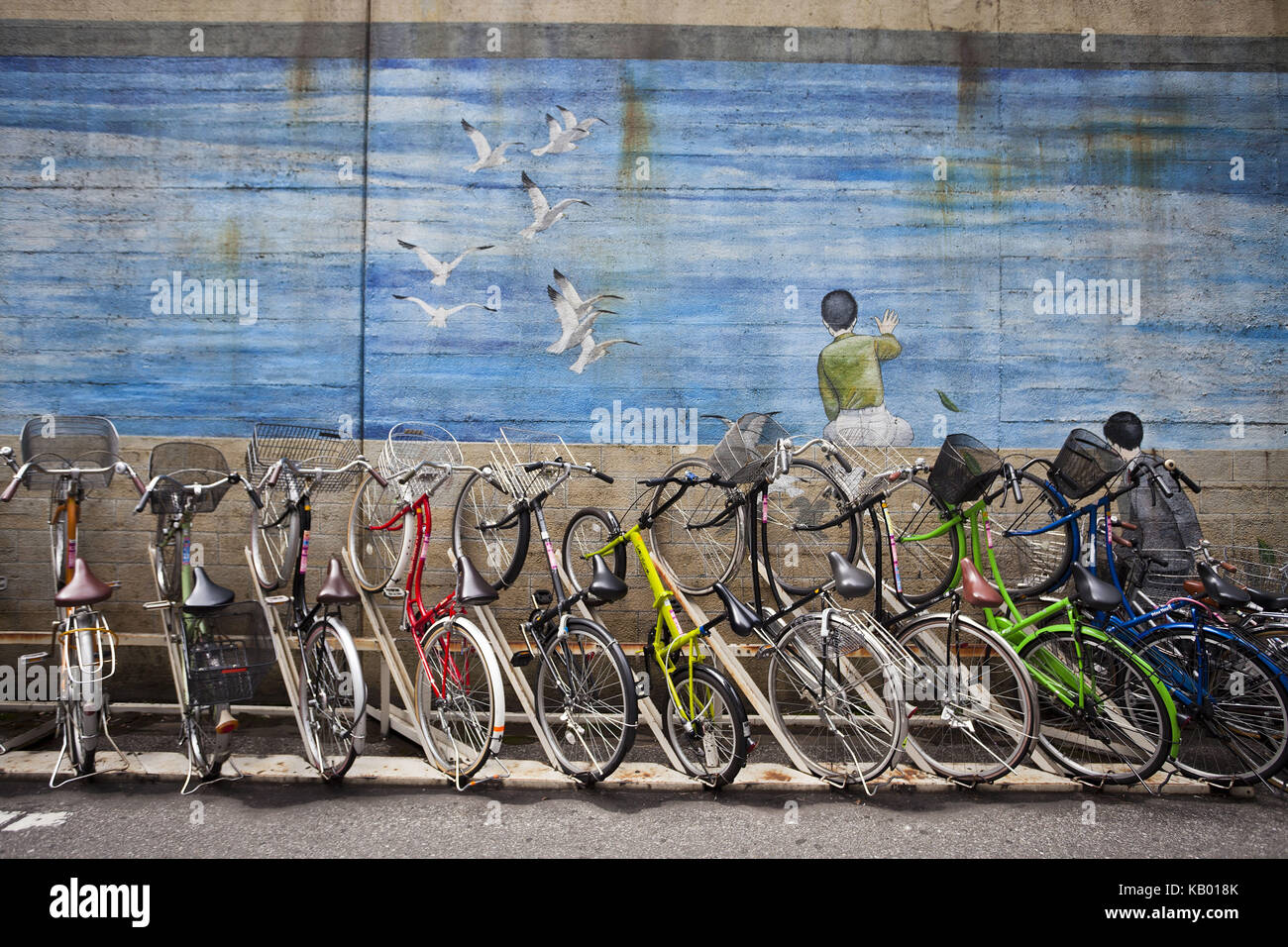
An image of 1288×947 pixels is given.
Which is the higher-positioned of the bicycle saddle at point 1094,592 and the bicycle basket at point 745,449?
the bicycle basket at point 745,449

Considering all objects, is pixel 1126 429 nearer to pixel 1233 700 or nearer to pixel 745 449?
pixel 1233 700

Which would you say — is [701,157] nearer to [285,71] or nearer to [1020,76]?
[1020,76]

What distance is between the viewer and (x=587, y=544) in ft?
19.5

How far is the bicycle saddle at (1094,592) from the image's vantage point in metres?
4.82

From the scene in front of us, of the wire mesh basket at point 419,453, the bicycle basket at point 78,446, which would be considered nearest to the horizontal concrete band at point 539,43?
the wire mesh basket at point 419,453

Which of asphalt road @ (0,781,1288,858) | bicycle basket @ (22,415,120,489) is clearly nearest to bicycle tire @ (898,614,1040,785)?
asphalt road @ (0,781,1288,858)

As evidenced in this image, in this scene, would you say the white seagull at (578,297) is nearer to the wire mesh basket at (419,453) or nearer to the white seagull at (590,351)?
the white seagull at (590,351)

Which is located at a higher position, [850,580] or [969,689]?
[850,580]

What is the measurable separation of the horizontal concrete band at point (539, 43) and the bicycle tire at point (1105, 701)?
4460 mm

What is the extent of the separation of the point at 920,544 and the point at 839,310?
1.86 m

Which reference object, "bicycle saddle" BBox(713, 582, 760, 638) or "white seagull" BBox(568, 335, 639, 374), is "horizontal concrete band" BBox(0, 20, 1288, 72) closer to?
"white seagull" BBox(568, 335, 639, 374)

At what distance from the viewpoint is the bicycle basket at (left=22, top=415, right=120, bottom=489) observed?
5324 millimetres

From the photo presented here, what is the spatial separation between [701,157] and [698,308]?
1165 mm

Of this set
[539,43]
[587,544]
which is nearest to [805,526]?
[587,544]
